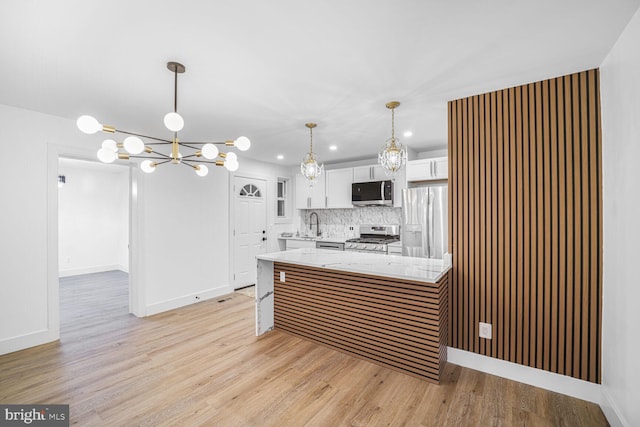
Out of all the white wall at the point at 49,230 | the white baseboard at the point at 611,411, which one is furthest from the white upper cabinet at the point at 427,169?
the white wall at the point at 49,230

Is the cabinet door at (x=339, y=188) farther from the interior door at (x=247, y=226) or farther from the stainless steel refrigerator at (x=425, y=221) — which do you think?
the stainless steel refrigerator at (x=425, y=221)

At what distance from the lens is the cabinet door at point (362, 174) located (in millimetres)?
5141

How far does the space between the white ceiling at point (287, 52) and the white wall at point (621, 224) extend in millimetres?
239

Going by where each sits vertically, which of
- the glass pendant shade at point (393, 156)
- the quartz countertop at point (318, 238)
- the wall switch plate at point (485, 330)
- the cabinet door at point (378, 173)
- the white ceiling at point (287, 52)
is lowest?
the wall switch plate at point (485, 330)

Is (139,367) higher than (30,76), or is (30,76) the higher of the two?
(30,76)

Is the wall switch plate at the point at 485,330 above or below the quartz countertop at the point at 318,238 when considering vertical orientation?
below

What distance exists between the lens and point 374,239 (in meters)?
5.10

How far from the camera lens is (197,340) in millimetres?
3121

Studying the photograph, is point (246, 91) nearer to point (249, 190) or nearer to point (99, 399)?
point (99, 399)

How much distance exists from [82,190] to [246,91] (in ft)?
20.5

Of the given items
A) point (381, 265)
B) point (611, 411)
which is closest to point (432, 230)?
point (381, 265)

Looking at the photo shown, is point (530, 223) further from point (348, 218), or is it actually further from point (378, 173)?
point (348, 218)

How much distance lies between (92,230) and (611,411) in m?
8.76

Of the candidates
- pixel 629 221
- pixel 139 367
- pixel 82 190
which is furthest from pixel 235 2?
pixel 82 190
